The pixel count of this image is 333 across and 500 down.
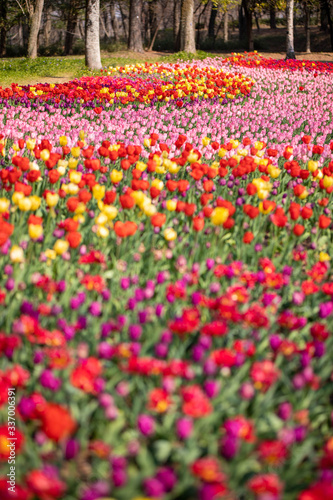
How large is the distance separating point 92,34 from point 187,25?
721 cm

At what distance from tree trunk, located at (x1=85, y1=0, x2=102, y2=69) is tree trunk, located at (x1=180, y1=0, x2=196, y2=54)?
617 cm

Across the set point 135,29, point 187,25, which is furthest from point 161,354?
point 135,29

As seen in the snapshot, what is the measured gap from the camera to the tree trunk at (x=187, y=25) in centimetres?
2105

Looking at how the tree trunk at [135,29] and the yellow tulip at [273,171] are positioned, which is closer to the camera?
the yellow tulip at [273,171]

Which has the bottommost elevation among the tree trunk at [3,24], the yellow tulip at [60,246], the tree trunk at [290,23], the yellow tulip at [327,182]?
the yellow tulip at [60,246]

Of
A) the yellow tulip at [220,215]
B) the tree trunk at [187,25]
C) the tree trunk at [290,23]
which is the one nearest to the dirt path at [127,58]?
the tree trunk at [187,25]

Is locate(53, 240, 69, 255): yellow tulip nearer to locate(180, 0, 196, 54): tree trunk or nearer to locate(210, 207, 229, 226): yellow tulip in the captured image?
locate(210, 207, 229, 226): yellow tulip

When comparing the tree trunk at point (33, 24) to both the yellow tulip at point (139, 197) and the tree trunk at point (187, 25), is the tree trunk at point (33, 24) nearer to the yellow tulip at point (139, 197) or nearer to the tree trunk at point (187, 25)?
the tree trunk at point (187, 25)

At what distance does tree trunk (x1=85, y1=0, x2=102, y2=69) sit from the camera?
15578 mm

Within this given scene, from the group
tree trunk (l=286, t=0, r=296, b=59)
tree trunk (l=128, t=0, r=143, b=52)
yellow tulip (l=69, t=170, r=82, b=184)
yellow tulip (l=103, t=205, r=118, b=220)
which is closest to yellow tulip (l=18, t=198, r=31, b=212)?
yellow tulip (l=103, t=205, r=118, b=220)

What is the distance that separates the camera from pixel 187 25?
21.8 metres

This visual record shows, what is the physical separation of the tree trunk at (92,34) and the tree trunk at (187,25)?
243 inches

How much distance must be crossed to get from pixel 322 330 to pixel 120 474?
1.20 m

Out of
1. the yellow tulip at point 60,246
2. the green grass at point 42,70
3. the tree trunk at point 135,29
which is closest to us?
the yellow tulip at point 60,246
